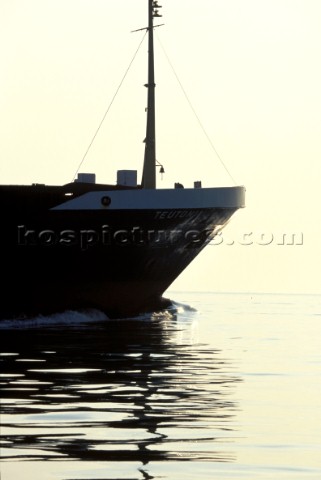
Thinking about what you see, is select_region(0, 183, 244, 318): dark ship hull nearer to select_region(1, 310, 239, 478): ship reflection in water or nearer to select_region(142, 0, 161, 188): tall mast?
select_region(142, 0, 161, 188): tall mast

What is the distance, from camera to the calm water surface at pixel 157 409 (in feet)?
46.3

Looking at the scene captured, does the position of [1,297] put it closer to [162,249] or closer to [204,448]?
[162,249]

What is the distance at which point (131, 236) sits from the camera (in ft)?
164

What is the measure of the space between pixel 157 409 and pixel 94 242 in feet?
99.0

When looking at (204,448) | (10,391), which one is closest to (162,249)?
(10,391)

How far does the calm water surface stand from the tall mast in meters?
16.5

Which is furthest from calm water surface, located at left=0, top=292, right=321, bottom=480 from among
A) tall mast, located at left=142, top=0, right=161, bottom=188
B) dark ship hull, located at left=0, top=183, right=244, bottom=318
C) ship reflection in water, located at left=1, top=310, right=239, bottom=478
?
tall mast, located at left=142, top=0, right=161, bottom=188

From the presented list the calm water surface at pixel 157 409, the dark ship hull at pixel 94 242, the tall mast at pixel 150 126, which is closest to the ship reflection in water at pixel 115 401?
the calm water surface at pixel 157 409

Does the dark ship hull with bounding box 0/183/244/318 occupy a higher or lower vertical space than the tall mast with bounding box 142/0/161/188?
lower

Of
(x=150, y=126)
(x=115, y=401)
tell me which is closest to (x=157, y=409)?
(x=115, y=401)

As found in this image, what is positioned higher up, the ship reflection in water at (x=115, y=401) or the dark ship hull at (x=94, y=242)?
the dark ship hull at (x=94, y=242)

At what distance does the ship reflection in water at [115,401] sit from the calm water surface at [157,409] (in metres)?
0.02

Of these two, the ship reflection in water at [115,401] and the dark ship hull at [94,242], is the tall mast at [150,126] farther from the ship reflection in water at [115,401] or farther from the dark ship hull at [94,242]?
the ship reflection in water at [115,401]

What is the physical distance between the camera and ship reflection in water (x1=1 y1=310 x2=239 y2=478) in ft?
49.9
